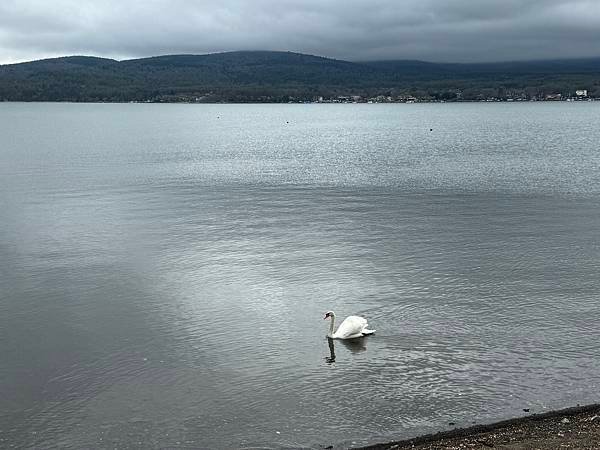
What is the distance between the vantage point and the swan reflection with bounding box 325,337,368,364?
70.2 ft

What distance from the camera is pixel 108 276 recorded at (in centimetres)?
2928

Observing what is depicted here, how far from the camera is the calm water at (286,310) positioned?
17.6 meters

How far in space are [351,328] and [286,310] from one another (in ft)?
12.5

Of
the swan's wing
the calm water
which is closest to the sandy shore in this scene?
the calm water

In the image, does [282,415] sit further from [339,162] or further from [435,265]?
[339,162]

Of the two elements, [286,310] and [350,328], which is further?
[286,310]

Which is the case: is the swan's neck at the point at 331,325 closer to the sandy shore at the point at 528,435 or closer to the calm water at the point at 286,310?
the calm water at the point at 286,310

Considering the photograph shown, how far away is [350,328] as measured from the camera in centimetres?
2180

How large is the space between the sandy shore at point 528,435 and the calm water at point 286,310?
0.82m

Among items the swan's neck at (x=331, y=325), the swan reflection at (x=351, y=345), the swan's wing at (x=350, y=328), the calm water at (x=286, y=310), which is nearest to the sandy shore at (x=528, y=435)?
the calm water at (x=286, y=310)

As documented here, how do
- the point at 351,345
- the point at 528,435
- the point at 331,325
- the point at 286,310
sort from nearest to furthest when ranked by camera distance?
the point at 528,435
the point at 351,345
the point at 331,325
the point at 286,310

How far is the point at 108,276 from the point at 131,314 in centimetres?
487

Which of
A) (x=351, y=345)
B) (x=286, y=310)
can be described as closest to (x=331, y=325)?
(x=351, y=345)

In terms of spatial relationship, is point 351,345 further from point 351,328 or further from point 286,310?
point 286,310
